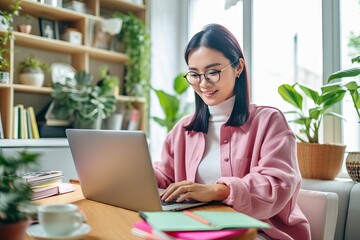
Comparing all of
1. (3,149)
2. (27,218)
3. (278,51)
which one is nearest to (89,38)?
(3,149)

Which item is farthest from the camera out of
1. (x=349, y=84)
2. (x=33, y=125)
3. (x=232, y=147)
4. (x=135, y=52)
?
(x=135, y=52)

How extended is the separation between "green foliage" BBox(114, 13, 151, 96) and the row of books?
0.91m

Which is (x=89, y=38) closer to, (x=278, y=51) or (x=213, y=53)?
(x=278, y=51)

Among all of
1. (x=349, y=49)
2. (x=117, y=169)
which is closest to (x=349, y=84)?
(x=349, y=49)

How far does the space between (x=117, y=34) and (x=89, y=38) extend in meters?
0.31

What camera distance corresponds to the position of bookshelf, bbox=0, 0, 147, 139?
270 centimetres

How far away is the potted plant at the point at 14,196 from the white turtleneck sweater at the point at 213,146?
82 cm

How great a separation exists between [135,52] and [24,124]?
1.15 meters

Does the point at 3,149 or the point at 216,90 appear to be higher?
the point at 216,90

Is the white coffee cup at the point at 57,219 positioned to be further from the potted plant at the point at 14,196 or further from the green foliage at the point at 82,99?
the green foliage at the point at 82,99

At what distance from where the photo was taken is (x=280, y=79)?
9.93ft

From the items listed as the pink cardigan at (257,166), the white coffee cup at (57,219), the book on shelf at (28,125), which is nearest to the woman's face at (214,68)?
the pink cardigan at (257,166)

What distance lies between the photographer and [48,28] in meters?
2.99

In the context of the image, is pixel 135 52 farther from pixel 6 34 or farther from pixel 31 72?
pixel 6 34
